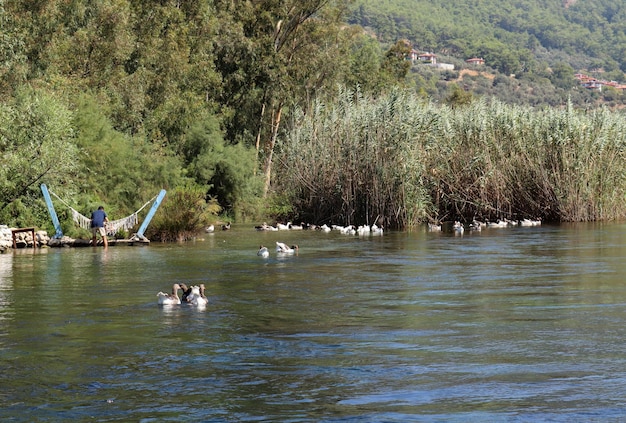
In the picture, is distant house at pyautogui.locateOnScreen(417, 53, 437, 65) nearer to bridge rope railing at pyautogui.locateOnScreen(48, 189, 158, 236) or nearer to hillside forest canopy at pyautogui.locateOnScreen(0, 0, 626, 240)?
hillside forest canopy at pyautogui.locateOnScreen(0, 0, 626, 240)

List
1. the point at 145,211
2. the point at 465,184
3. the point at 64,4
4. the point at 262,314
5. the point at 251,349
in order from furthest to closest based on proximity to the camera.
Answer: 1. the point at 64,4
2. the point at 465,184
3. the point at 145,211
4. the point at 262,314
5. the point at 251,349

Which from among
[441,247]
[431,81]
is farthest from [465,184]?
[431,81]

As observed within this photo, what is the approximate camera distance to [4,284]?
21.0 m

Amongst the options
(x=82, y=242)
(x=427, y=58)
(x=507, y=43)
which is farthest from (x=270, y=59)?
(x=507, y=43)

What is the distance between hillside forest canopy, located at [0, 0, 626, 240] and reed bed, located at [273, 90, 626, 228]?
0.23ft

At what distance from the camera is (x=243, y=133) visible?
58156mm

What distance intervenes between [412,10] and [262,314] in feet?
520

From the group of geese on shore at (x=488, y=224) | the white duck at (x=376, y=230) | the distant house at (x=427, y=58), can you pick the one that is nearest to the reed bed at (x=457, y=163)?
the group of geese on shore at (x=488, y=224)

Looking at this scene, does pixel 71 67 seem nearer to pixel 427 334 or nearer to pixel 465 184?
pixel 465 184

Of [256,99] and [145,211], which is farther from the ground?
[256,99]

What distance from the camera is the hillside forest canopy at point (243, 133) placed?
34594 mm

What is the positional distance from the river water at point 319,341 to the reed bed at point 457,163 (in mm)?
13001

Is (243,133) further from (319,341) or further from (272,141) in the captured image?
(319,341)

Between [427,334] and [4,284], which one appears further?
[4,284]
